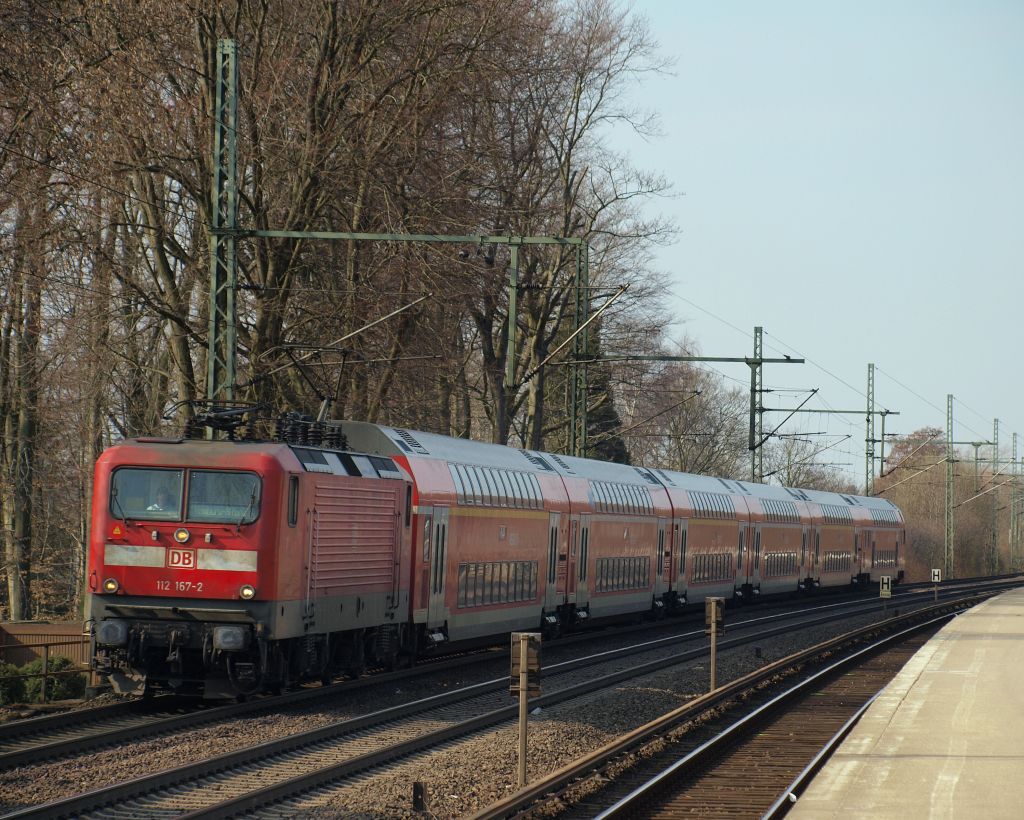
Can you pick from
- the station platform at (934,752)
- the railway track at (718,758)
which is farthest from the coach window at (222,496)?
the station platform at (934,752)

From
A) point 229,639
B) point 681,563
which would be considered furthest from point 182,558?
point 681,563

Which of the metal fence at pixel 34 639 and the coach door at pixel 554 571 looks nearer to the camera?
the metal fence at pixel 34 639

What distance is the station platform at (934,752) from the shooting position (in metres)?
11.7

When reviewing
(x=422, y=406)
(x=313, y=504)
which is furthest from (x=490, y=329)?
(x=313, y=504)

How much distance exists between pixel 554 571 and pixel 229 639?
12.4 m

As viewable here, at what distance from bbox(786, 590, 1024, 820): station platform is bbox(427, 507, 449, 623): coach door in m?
6.55

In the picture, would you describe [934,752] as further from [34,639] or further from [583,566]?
[583,566]

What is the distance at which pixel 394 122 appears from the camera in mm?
29016

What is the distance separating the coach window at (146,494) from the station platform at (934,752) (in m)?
7.72

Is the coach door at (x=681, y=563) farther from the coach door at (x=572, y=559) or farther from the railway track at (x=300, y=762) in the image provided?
the railway track at (x=300, y=762)

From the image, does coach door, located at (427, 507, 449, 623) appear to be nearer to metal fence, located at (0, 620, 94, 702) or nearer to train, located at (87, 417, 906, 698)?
train, located at (87, 417, 906, 698)

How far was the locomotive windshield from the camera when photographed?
1662cm

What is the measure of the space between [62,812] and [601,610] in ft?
69.4

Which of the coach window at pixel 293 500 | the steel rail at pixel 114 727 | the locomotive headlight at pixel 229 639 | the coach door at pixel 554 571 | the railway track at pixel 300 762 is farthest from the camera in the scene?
the coach door at pixel 554 571
